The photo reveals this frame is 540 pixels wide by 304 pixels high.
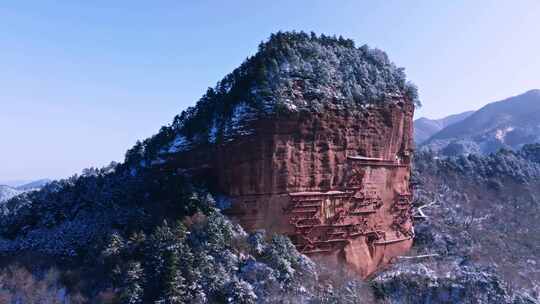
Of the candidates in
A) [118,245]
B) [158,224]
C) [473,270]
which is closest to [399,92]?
[473,270]

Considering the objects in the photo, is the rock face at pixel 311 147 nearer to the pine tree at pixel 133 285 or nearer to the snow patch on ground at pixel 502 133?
the pine tree at pixel 133 285

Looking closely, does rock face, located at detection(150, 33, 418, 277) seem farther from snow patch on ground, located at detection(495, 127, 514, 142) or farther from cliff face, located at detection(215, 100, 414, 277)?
snow patch on ground, located at detection(495, 127, 514, 142)

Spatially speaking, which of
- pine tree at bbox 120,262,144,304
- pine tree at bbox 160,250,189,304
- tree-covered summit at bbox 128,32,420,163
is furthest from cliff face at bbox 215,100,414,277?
pine tree at bbox 120,262,144,304

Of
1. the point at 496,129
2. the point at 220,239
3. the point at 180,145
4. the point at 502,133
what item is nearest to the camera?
the point at 220,239

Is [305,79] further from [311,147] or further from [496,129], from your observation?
[496,129]

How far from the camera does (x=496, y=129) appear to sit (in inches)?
4496

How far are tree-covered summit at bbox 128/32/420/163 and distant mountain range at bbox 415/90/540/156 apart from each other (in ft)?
220

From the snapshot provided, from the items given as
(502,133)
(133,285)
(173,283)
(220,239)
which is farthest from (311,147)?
(502,133)

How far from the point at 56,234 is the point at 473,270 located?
23115mm

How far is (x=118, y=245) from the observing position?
2075 centimetres

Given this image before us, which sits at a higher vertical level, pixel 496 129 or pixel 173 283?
pixel 496 129

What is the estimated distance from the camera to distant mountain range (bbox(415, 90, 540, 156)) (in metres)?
102

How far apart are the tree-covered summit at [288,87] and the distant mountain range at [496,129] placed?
66.9 metres

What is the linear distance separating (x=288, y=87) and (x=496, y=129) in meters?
105
